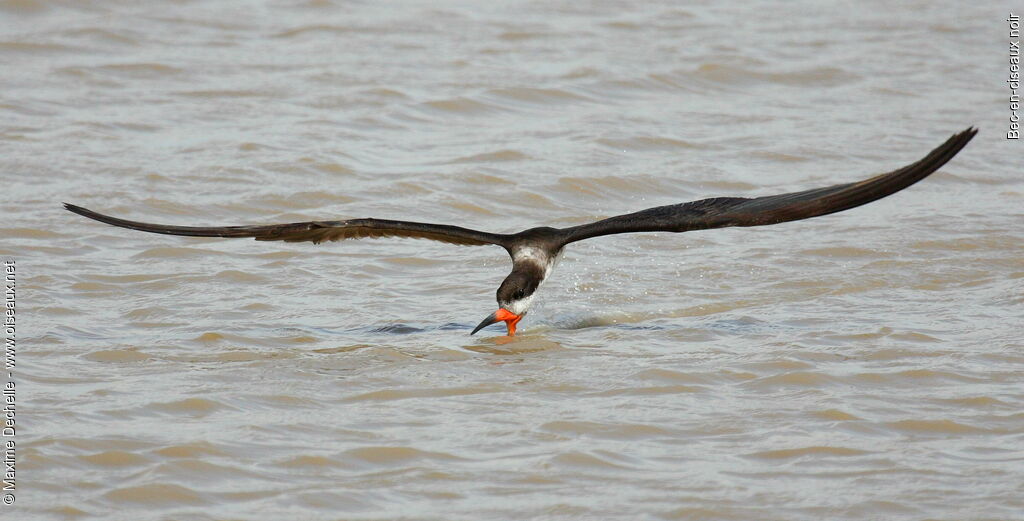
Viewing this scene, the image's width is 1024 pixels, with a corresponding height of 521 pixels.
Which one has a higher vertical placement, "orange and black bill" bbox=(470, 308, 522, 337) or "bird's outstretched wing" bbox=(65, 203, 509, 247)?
"bird's outstretched wing" bbox=(65, 203, 509, 247)

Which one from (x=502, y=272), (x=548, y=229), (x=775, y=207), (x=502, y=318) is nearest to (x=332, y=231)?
(x=502, y=318)

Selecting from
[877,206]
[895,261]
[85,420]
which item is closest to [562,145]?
[877,206]

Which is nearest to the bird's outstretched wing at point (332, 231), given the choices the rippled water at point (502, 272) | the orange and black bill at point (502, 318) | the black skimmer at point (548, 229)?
the black skimmer at point (548, 229)

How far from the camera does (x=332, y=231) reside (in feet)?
28.1

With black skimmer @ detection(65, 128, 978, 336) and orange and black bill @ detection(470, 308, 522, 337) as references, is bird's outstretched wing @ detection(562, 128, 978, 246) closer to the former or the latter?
black skimmer @ detection(65, 128, 978, 336)

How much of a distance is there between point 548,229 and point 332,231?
138 centimetres

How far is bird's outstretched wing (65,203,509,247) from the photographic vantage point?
8.23 meters

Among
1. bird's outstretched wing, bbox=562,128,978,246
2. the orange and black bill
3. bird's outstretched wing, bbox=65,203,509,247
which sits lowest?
the orange and black bill

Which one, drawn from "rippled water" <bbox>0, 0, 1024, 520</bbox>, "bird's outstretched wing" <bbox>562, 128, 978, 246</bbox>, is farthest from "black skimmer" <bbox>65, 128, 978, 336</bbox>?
"rippled water" <bbox>0, 0, 1024, 520</bbox>

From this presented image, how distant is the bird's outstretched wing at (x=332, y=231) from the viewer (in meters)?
8.23

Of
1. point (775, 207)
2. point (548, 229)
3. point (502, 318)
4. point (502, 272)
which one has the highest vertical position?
point (775, 207)

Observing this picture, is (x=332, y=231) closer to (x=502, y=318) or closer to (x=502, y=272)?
(x=502, y=318)

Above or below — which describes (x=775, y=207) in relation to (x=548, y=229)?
above

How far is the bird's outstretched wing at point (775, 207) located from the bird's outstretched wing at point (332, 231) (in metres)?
0.65
